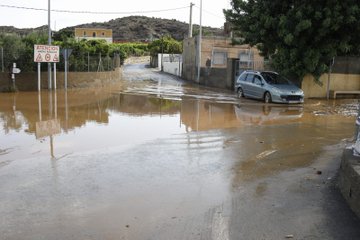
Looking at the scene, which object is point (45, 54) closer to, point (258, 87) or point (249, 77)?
point (249, 77)

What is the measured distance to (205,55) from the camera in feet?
134

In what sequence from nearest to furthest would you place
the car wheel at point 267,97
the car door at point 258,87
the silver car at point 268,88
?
the silver car at point 268,88 < the car wheel at point 267,97 < the car door at point 258,87

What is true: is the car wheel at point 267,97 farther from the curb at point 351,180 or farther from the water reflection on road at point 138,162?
the curb at point 351,180

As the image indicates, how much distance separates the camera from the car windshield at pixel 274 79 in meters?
21.6

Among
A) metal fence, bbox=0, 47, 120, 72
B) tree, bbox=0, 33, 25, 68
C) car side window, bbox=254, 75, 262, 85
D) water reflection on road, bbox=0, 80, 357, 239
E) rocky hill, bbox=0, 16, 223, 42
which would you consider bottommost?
water reflection on road, bbox=0, 80, 357, 239

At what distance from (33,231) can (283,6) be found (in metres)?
19.4

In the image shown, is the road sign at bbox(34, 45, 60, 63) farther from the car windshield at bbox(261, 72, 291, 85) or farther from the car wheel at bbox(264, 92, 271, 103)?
the car wheel at bbox(264, 92, 271, 103)

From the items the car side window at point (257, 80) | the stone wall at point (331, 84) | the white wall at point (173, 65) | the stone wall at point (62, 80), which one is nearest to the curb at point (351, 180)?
the car side window at point (257, 80)

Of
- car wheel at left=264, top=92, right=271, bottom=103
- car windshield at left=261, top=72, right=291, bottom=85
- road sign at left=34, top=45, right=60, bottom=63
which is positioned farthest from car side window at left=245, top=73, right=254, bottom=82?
road sign at left=34, top=45, right=60, bottom=63

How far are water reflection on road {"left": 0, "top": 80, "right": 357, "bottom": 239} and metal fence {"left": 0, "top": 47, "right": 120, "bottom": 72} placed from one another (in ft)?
25.6

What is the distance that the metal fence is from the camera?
24.5 m

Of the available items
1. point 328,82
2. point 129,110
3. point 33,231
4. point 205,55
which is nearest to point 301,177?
point 33,231

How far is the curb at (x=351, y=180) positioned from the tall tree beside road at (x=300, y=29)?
593 inches

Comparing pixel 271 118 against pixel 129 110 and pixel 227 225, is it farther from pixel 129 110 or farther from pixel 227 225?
pixel 227 225
